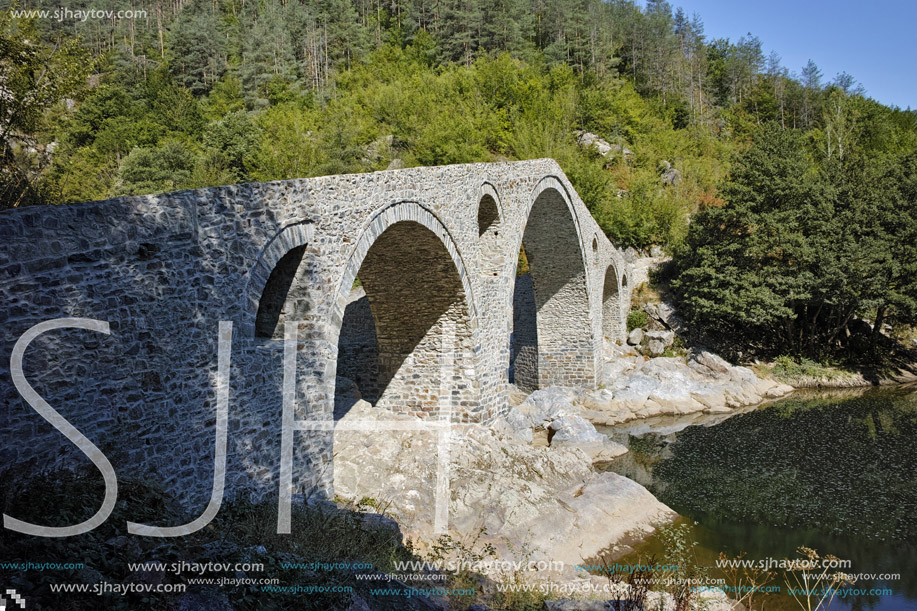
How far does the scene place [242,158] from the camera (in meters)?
30.2

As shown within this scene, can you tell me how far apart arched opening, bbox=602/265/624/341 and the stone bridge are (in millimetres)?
12321

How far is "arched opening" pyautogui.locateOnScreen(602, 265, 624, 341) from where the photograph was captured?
25266 millimetres

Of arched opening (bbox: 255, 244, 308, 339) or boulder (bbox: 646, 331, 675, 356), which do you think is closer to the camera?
arched opening (bbox: 255, 244, 308, 339)

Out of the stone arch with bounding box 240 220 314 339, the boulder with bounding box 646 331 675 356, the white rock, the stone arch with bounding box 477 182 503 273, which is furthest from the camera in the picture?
the white rock

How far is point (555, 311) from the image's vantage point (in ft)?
64.6

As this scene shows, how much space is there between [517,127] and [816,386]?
67.5 feet

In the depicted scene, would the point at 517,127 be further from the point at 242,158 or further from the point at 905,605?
the point at 905,605

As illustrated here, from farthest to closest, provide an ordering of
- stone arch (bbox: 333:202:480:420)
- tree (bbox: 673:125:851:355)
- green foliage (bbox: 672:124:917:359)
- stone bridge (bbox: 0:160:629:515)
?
1. tree (bbox: 673:125:851:355)
2. green foliage (bbox: 672:124:917:359)
3. stone arch (bbox: 333:202:480:420)
4. stone bridge (bbox: 0:160:629:515)

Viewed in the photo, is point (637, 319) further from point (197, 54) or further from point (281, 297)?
point (197, 54)

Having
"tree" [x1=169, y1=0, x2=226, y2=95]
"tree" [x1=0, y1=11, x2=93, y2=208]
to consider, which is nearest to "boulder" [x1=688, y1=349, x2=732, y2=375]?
"tree" [x1=0, y1=11, x2=93, y2=208]

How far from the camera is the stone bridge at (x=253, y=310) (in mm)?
4805

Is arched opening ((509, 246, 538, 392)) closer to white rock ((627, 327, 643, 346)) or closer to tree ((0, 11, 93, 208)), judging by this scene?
white rock ((627, 327, 643, 346))

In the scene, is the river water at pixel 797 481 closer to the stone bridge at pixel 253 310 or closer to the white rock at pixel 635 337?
the stone bridge at pixel 253 310

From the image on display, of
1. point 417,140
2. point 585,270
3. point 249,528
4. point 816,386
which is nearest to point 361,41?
point 417,140
